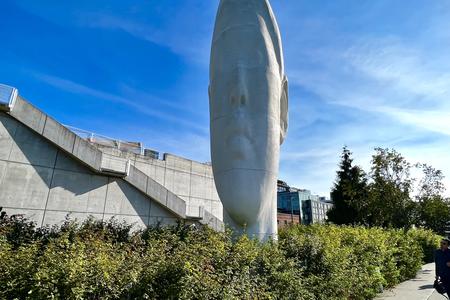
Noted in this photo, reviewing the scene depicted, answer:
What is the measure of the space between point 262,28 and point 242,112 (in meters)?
2.97

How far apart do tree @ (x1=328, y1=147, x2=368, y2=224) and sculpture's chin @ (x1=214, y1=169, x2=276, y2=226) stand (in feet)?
69.8

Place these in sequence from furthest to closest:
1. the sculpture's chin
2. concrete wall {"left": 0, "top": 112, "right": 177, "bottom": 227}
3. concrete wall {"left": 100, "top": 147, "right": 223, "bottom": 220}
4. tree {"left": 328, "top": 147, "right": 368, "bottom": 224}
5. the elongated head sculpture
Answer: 1. tree {"left": 328, "top": 147, "right": 368, "bottom": 224}
2. concrete wall {"left": 100, "top": 147, "right": 223, "bottom": 220}
3. concrete wall {"left": 0, "top": 112, "right": 177, "bottom": 227}
4. the elongated head sculpture
5. the sculpture's chin


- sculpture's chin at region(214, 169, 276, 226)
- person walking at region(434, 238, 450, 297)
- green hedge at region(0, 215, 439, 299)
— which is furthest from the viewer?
sculpture's chin at region(214, 169, 276, 226)

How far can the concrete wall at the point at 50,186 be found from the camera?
35.9 ft

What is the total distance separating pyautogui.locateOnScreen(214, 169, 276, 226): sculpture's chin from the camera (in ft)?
26.9

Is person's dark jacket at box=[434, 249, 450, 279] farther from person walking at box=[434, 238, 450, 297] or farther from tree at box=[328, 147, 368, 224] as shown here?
tree at box=[328, 147, 368, 224]

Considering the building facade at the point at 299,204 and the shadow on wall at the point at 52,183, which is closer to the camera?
the shadow on wall at the point at 52,183

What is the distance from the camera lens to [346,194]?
28000 millimetres

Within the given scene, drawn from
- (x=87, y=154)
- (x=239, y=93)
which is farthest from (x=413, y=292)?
(x=87, y=154)

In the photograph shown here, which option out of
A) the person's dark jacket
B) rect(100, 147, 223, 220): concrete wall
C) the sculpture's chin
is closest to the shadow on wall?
rect(100, 147, 223, 220): concrete wall

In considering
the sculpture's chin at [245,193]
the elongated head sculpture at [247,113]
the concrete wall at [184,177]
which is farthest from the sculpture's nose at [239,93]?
the concrete wall at [184,177]

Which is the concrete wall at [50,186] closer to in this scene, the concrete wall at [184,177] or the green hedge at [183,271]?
the concrete wall at [184,177]

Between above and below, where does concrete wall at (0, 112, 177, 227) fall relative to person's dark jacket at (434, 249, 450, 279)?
above

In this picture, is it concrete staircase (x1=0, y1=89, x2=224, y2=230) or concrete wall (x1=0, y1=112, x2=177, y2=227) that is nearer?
concrete wall (x1=0, y1=112, x2=177, y2=227)
